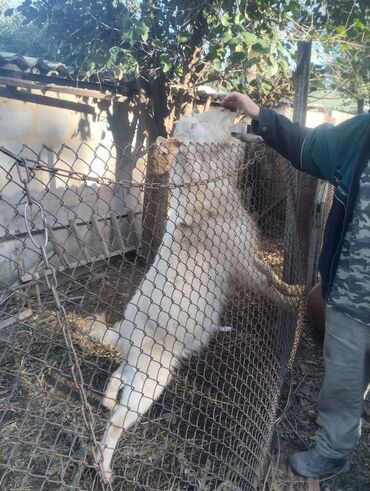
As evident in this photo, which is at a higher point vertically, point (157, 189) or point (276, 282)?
point (157, 189)

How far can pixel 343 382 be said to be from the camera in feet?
7.56

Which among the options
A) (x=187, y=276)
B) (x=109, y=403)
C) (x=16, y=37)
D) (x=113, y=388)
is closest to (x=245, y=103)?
(x=187, y=276)

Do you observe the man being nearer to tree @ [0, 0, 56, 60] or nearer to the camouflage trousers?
the camouflage trousers

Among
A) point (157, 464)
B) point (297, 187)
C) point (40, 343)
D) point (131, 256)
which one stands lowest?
point (131, 256)

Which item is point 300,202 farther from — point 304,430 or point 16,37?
point 16,37

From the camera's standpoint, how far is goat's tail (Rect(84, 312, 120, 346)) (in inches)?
125

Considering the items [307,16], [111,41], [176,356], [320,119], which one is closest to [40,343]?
[176,356]

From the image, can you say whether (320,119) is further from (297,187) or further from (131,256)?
(297,187)

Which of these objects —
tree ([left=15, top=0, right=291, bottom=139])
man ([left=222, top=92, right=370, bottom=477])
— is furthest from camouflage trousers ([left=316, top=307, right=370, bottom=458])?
tree ([left=15, top=0, right=291, bottom=139])

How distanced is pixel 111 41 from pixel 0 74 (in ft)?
4.57

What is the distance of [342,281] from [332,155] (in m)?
0.72

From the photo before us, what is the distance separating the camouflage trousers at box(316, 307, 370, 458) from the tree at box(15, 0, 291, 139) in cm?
304

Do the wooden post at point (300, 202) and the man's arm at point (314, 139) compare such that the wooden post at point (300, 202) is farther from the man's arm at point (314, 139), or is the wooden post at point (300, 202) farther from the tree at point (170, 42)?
the man's arm at point (314, 139)

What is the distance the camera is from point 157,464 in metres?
2.76
